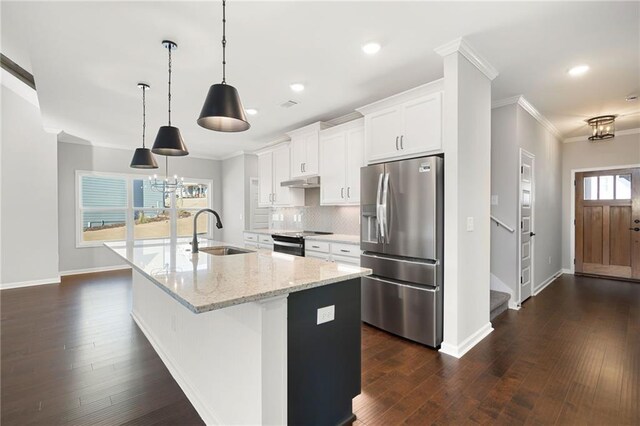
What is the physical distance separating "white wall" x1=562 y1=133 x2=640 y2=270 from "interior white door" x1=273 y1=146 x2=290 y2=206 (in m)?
5.42

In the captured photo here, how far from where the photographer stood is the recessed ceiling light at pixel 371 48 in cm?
252

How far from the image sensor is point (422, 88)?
9.68ft

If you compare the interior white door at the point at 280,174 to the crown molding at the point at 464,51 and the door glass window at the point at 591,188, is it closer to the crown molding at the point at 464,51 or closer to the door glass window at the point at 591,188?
the crown molding at the point at 464,51

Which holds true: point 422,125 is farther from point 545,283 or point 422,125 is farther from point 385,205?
point 545,283

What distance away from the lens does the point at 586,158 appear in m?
5.73

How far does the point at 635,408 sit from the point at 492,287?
2209 millimetres

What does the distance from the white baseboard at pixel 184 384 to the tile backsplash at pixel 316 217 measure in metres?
2.86

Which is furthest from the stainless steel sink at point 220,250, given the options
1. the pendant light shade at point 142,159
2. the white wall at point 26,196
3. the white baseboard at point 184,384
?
the white wall at point 26,196

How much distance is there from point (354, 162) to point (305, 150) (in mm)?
1097

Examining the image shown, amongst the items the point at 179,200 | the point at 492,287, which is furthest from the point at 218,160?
the point at 492,287

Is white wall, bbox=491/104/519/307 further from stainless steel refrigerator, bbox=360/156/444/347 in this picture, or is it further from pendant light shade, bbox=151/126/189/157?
pendant light shade, bbox=151/126/189/157

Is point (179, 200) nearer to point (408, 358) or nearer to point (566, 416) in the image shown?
point (408, 358)

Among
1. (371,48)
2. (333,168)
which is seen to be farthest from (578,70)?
(333,168)

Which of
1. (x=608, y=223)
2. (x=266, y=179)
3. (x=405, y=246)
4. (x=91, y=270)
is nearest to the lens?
(x=405, y=246)
